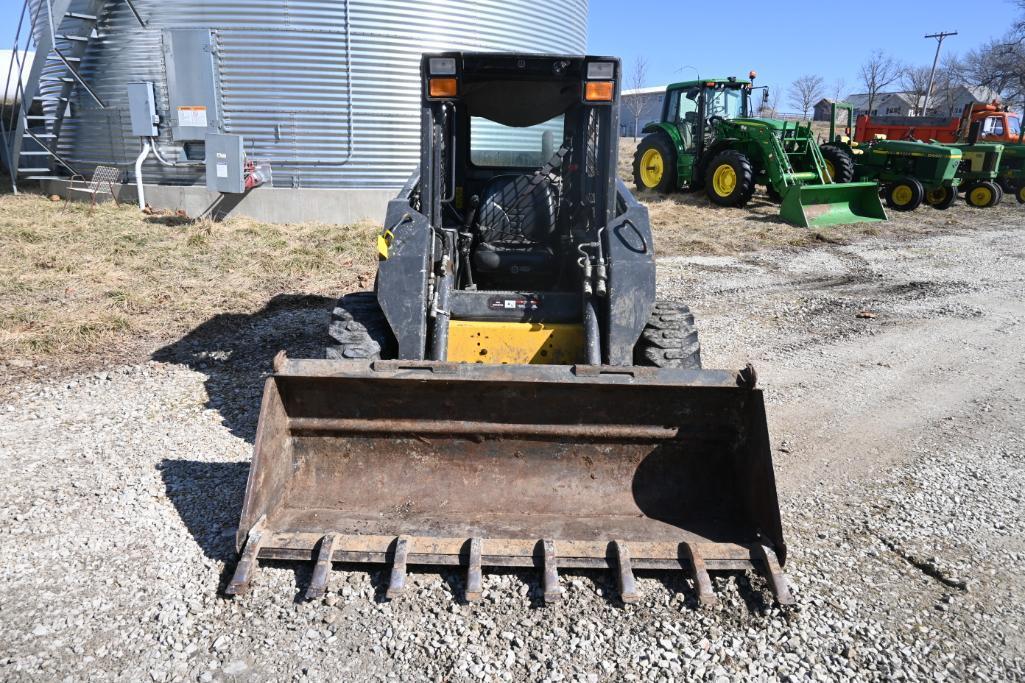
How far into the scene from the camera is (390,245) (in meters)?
4.41

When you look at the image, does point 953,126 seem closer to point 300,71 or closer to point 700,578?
point 300,71

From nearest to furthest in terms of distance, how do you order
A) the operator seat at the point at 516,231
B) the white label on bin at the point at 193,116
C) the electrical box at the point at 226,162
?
the operator seat at the point at 516,231 → the electrical box at the point at 226,162 → the white label on bin at the point at 193,116

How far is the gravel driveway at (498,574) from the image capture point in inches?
114

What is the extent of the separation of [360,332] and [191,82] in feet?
32.7

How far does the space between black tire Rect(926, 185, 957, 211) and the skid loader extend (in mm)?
15254

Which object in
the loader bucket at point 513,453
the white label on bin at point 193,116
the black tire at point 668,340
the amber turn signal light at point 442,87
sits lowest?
the loader bucket at point 513,453

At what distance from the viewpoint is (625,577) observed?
3199 mm

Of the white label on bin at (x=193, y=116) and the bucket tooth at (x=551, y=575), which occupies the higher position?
the white label on bin at (x=193, y=116)

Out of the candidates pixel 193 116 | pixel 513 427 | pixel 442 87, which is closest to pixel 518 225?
pixel 442 87

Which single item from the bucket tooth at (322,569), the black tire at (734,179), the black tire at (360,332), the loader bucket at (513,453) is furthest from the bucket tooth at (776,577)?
the black tire at (734,179)

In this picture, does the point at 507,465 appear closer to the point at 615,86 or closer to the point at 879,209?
the point at 615,86

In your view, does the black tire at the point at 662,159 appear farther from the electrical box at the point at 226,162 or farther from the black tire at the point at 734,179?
the electrical box at the point at 226,162

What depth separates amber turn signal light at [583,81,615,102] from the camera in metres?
4.42

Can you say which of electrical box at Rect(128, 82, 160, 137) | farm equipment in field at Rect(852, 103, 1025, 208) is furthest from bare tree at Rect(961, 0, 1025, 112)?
electrical box at Rect(128, 82, 160, 137)
